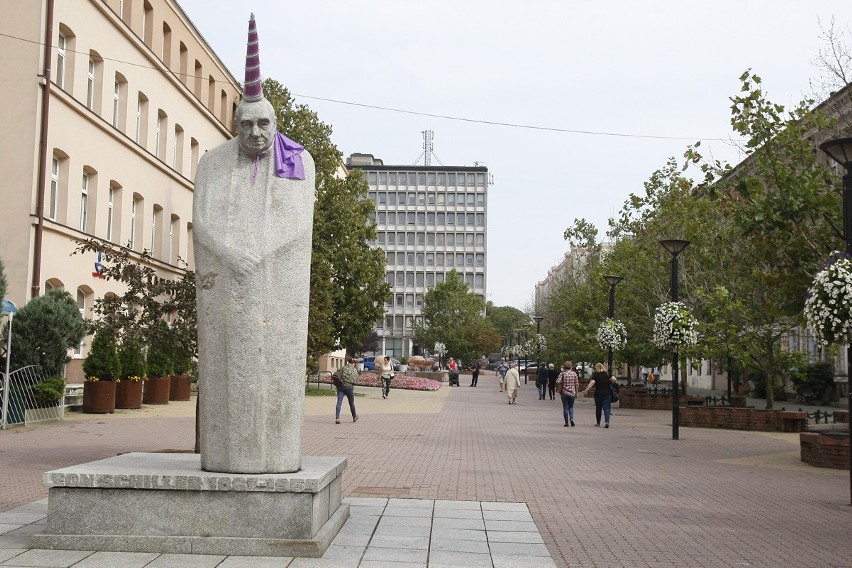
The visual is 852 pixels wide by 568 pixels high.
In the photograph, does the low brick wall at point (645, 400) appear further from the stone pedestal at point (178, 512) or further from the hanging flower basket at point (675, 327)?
the stone pedestal at point (178, 512)

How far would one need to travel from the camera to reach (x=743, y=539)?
333 inches

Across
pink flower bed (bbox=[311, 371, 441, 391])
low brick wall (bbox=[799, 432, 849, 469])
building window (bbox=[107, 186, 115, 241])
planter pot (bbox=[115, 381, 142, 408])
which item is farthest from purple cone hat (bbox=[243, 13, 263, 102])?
pink flower bed (bbox=[311, 371, 441, 391])

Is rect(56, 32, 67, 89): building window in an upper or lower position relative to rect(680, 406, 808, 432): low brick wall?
upper

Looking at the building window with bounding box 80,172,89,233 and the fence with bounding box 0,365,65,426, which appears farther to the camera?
the building window with bounding box 80,172,89,233

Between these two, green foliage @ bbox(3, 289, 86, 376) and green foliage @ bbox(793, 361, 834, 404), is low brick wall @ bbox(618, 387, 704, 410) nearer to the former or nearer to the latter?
green foliage @ bbox(793, 361, 834, 404)

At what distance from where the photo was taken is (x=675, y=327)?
71.5ft

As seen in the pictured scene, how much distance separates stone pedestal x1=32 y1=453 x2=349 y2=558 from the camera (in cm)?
684

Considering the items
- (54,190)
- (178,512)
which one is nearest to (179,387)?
(54,190)

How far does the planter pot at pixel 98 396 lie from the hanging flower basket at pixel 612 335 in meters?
16.8

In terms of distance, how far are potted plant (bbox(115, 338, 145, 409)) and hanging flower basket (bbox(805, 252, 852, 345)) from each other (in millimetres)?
17495

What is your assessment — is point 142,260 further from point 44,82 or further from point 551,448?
point 44,82

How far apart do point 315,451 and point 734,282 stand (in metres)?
15.7

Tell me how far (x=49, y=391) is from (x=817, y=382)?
1120 inches

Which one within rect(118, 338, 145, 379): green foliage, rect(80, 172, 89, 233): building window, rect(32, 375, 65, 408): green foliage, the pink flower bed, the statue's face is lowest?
the pink flower bed
